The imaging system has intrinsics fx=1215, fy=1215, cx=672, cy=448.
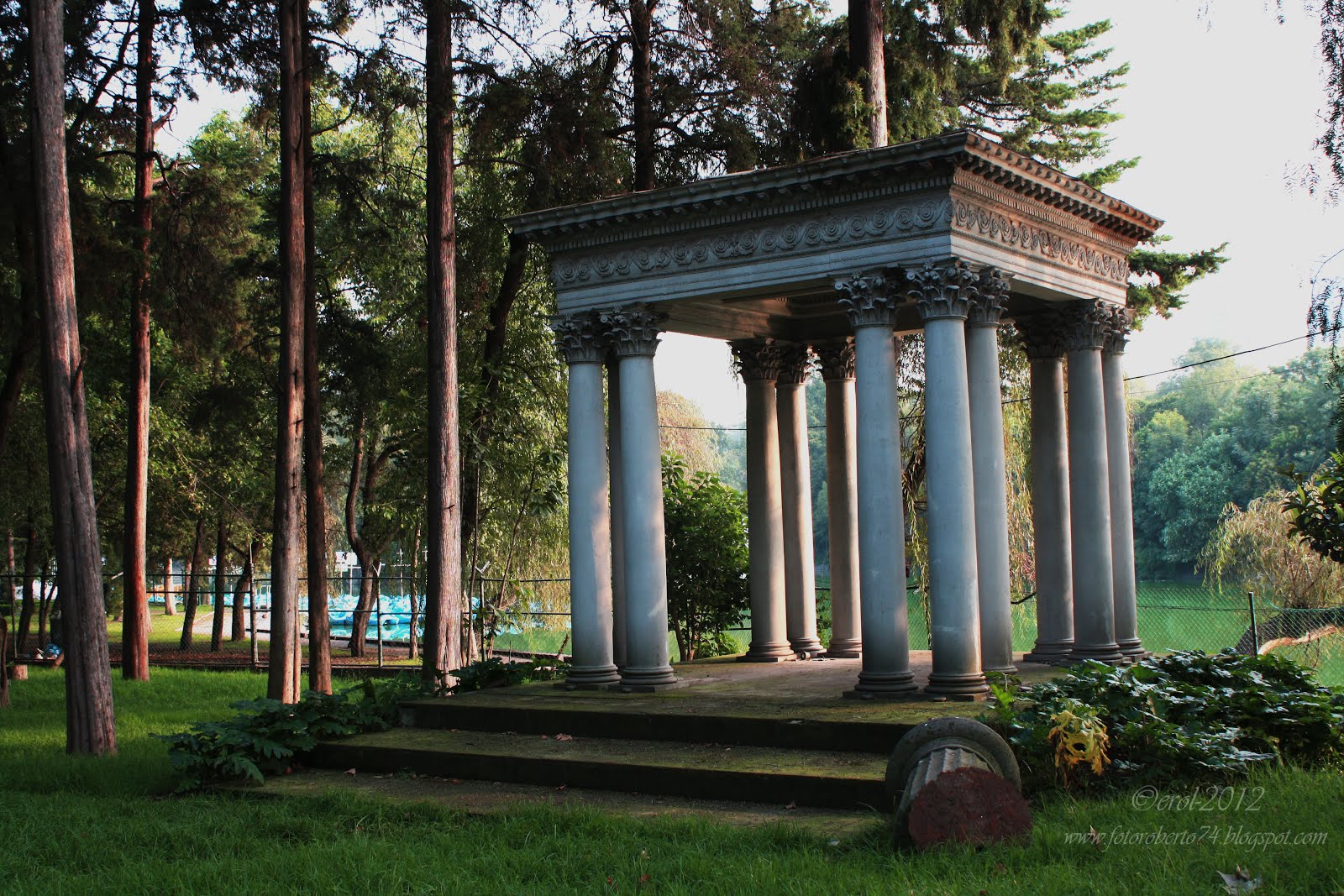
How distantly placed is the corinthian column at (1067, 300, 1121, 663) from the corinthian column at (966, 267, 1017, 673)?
6.53ft

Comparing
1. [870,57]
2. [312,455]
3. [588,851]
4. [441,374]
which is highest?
[870,57]

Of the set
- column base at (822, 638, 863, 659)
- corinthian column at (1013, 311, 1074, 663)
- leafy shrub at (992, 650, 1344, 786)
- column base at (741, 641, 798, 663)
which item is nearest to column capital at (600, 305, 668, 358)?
column base at (741, 641, 798, 663)

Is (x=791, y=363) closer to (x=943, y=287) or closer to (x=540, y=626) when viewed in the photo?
(x=943, y=287)

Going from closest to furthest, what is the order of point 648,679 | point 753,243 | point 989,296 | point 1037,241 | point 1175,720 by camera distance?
point 1175,720, point 989,296, point 753,243, point 1037,241, point 648,679

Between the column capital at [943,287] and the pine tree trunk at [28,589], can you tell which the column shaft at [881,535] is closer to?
the column capital at [943,287]

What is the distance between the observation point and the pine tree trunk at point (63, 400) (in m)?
13.5

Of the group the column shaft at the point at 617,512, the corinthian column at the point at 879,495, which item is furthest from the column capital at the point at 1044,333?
the column shaft at the point at 617,512

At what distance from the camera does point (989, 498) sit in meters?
13.0

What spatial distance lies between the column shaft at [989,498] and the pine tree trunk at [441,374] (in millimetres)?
7156

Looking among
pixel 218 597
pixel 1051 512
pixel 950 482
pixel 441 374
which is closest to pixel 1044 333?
pixel 1051 512

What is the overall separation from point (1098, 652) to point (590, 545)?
20.1 ft

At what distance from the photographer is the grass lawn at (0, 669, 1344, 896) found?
22.7ft

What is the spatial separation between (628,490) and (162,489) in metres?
19.5

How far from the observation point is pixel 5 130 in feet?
56.4
